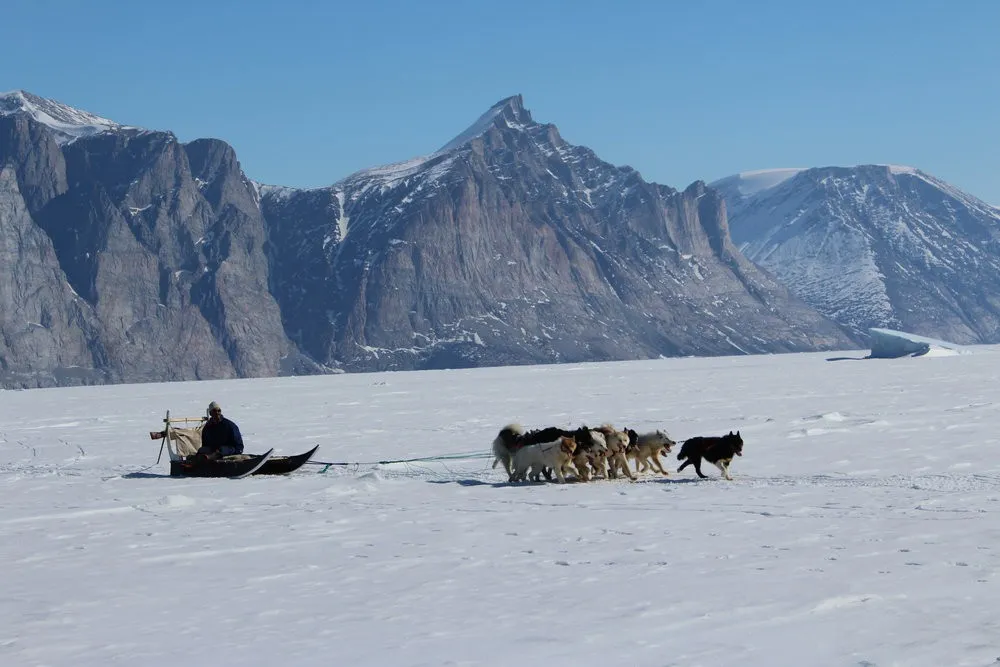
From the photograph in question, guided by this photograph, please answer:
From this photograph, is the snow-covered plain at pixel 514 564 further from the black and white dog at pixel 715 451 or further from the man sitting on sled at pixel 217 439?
the man sitting on sled at pixel 217 439

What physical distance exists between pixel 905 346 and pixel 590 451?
10744cm

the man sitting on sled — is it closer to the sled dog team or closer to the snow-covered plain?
the snow-covered plain

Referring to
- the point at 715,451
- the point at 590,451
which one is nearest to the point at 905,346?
the point at 715,451

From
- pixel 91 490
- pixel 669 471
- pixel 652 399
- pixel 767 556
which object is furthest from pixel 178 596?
pixel 652 399

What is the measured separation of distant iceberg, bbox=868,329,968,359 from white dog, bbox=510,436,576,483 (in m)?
103

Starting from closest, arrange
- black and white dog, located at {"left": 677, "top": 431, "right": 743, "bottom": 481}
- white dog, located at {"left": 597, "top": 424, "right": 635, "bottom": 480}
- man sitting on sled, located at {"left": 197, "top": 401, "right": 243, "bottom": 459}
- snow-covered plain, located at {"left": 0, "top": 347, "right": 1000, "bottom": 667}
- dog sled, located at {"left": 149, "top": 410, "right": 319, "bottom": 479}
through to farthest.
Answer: snow-covered plain, located at {"left": 0, "top": 347, "right": 1000, "bottom": 667} < black and white dog, located at {"left": 677, "top": 431, "right": 743, "bottom": 481} < white dog, located at {"left": 597, "top": 424, "right": 635, "bottom": 480} < dog sled, located at {"left": 149, "top": 410, "right": 319, "bottom": 479} < man sitting on sled, located at {"left": 197, "top": 401, "right": 243, "bottom": 459}

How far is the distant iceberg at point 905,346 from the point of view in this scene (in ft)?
387

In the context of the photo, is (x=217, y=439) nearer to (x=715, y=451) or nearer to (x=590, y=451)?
(x=590, y=451)

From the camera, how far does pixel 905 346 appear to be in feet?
395

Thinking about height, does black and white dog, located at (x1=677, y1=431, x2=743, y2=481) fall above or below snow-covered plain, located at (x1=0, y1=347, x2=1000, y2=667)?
above

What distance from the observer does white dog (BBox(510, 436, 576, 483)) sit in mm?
20578

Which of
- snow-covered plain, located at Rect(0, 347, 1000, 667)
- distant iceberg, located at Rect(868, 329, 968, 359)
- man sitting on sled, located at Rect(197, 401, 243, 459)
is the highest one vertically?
distant iceberg, located at Rect(868, 329, 968, 359)

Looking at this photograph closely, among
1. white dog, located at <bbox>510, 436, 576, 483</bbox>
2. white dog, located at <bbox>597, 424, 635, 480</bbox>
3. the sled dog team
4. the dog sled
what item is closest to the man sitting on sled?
the dog sled

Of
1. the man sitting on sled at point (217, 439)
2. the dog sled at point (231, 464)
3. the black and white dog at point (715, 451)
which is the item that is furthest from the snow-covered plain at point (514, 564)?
the man sitting on sled at point (217, 439)
